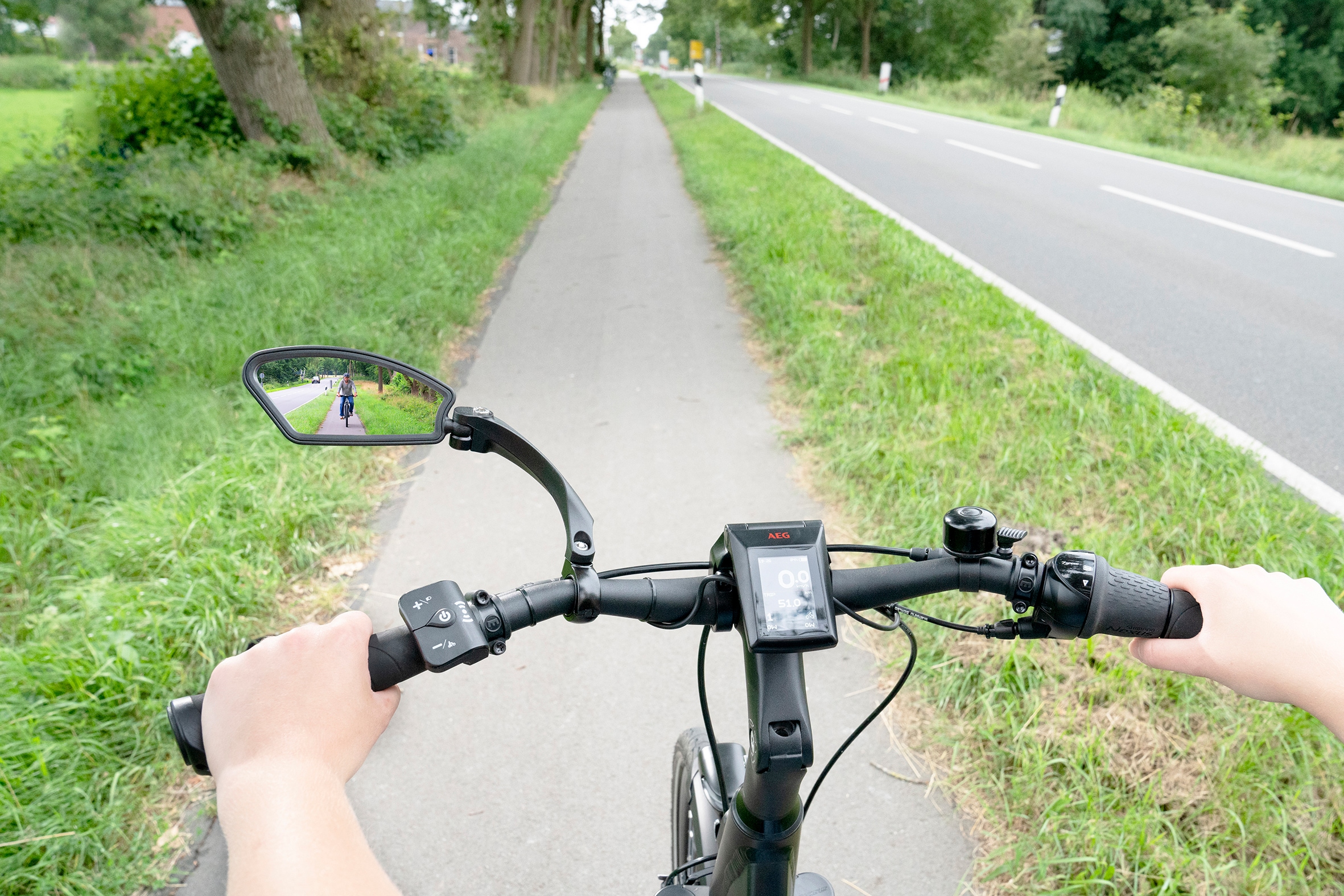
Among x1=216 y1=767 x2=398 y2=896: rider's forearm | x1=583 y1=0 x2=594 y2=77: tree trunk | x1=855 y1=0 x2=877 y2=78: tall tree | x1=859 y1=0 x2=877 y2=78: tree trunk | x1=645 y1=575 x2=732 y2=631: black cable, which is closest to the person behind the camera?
x1=216 y1=767 x2=398 y2=896: rider's forearm

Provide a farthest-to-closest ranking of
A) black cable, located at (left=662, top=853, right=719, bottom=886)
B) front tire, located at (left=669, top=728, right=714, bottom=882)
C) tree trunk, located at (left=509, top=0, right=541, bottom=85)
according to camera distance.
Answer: tree trunk, located at (left=509, top=0, right=541, bottom=85), front tire, located at (left=669, top=728, right=714, bottom=882), black cable, located at (left=662, top=853, right=719, bottom=886)

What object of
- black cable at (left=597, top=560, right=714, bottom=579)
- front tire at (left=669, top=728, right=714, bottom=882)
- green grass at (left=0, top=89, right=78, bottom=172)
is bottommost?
front tire at (left=669, top=728, right=714, bottom=882)

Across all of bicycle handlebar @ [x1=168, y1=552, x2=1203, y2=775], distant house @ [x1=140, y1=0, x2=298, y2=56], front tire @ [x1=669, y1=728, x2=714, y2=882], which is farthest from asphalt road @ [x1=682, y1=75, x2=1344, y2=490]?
distant house @ [x1=140, y1=0, x2=298, y2=56]

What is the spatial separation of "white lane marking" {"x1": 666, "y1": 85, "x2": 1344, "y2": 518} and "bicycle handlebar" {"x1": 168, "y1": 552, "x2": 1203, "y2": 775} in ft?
11.6

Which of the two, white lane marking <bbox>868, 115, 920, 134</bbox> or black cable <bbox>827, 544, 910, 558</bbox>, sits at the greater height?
white lane marking <bbox>868, 115, 920, 134</bbox>

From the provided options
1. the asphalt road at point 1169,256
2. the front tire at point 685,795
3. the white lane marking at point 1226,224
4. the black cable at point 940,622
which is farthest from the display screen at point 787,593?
the white lane marking at point 1226,224

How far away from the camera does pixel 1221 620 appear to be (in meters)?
1.04

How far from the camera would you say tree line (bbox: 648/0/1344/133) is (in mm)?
28781

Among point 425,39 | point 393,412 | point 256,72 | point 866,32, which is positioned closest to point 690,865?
point 393,412

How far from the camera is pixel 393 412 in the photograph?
120 centimetres

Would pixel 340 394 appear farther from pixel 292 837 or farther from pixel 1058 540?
pixel 1058 540

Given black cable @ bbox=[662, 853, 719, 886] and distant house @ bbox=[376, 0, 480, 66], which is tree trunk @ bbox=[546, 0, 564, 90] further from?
black cable @ bbox=[662, 853, 719, 886]

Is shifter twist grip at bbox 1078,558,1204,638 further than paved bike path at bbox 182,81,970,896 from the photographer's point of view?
No

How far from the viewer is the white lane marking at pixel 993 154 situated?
1370 cm
